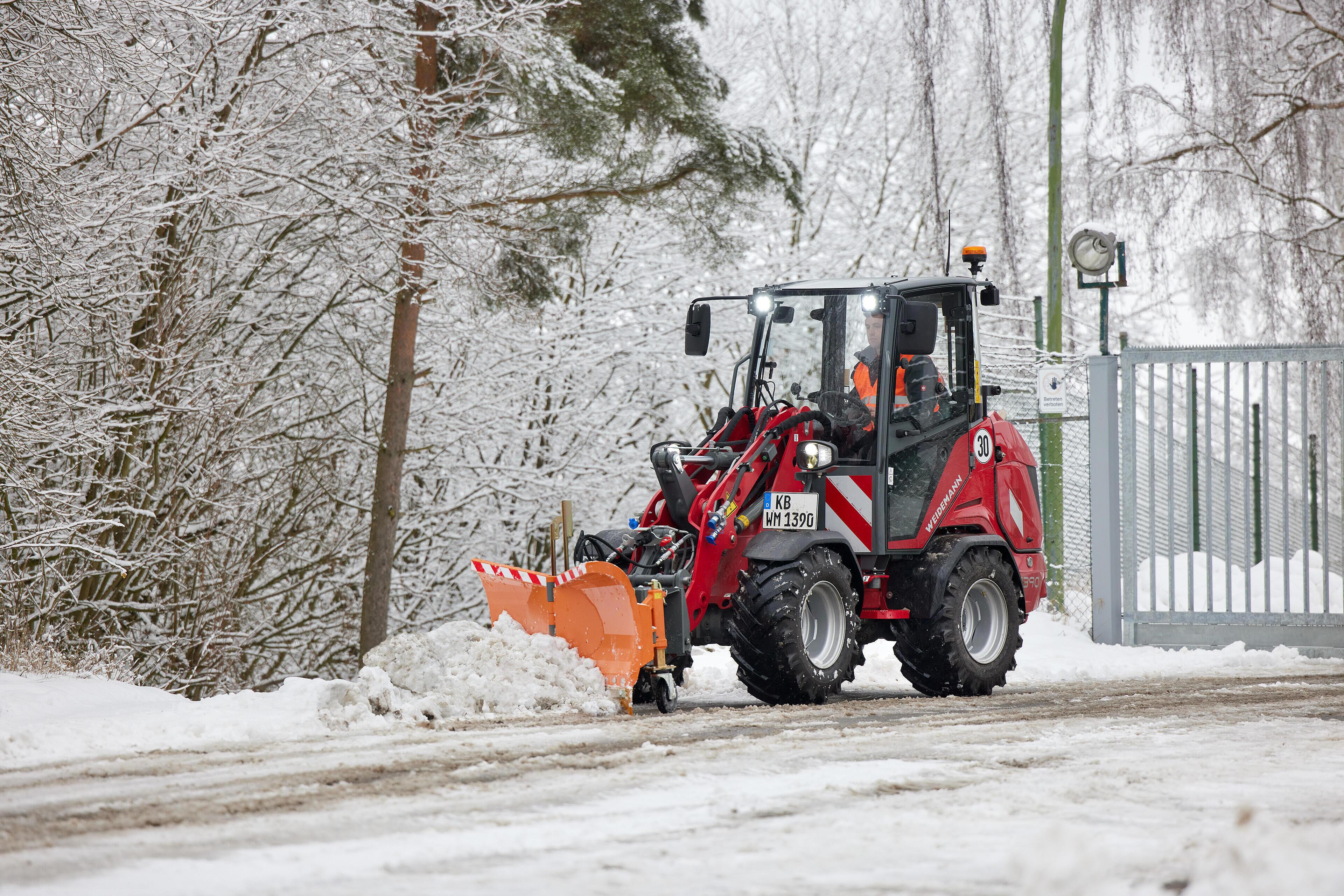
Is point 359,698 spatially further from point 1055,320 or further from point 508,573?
point 1055,320

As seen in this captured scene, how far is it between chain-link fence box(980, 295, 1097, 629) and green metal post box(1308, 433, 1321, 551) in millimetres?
1834

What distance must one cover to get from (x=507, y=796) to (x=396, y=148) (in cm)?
862

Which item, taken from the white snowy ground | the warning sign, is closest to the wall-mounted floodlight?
the warning sign

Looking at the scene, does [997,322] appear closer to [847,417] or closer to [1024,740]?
[847,417]

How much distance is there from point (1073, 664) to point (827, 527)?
3.03m

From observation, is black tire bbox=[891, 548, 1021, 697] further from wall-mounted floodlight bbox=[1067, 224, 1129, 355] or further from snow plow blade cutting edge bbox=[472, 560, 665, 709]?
wall-mounted floodlight bbox=[1067, 224, 1129, 355]

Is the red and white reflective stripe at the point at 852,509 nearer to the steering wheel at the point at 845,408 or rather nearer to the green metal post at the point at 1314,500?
the steering wheel at the point at 845,408

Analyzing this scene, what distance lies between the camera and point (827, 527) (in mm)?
7809

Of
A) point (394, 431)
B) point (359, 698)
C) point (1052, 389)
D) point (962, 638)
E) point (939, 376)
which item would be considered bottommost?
point (359, 698)

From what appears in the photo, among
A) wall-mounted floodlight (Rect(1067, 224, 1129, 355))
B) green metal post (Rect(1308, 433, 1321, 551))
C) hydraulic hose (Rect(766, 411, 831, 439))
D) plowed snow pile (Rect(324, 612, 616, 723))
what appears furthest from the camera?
wall-mounted floodlight (Rect(1067, 224, 1129, 355))

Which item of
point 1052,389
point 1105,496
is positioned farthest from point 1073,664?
point 1052,389

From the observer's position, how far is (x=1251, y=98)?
13945 mm

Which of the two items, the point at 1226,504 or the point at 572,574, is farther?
the point at 1226,504

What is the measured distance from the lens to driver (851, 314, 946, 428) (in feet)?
25.7
